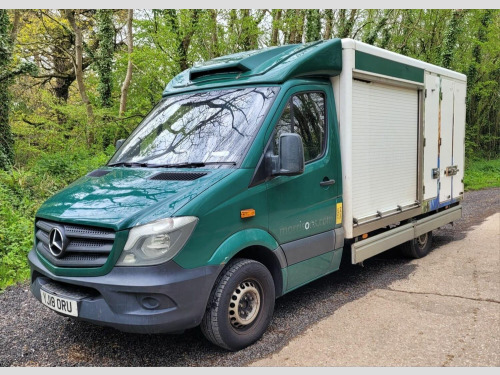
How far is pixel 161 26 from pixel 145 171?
10530 mm

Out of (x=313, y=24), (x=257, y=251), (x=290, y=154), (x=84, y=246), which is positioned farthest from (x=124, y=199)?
(x=313, y=24)

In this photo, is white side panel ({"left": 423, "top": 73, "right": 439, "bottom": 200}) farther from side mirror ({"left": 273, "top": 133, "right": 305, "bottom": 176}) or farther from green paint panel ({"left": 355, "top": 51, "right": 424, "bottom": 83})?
side mirror ({"left": 273, "top": 133, "right": 305, "bottom": 176})

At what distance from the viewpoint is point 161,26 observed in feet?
43.7

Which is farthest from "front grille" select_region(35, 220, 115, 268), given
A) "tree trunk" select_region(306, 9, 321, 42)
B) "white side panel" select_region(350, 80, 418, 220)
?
"tree trunk" select_region(306, 9, 321, 42)

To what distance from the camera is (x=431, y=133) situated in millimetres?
6750

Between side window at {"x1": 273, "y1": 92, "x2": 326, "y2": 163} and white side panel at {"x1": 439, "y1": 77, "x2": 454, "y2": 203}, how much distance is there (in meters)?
3.32

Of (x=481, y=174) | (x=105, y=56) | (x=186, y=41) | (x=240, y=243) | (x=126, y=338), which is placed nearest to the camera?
(x=240, y=243)

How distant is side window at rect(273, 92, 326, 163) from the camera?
4.24 metres

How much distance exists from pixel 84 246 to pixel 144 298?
2.01 ft

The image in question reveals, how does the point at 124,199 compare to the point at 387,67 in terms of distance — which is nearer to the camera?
the point at 124,199

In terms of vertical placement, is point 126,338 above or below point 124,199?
below

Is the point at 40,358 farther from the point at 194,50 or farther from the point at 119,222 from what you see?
the point at 194,50

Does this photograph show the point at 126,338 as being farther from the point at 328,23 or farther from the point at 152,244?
the point at 328,23

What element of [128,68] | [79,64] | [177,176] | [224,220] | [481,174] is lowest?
[481,174]
